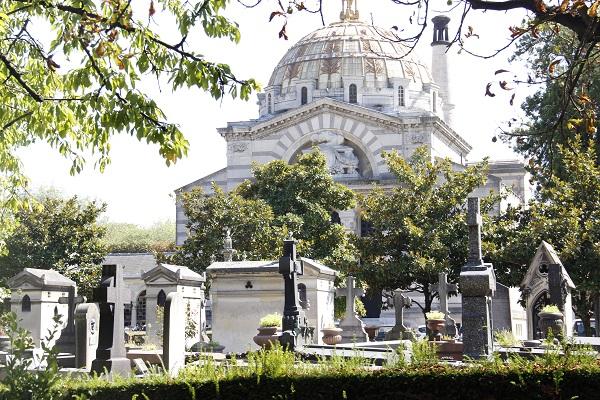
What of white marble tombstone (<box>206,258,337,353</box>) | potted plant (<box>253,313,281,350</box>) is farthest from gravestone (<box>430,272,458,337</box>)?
potted plant (<box>253,313,281,350</box>)

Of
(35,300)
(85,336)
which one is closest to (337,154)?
(35,300)

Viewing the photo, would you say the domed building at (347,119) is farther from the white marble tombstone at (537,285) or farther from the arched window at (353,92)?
the white marble tombstone at (537,285)

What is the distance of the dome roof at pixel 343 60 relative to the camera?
2650 inches

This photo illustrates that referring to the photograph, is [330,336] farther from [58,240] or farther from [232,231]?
[58,240]

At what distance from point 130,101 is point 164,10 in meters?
2.08

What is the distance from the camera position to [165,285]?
27.0m

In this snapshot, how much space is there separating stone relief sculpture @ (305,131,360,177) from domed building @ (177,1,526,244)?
0.20ft

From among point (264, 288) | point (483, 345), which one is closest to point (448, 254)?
point (264, 288)

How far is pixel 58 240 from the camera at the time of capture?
4650cm

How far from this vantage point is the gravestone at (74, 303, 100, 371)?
61.5 ft

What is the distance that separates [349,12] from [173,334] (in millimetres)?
66051

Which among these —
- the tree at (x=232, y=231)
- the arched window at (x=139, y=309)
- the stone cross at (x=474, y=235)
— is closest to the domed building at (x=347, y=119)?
the arched window at (x=139, y=309)

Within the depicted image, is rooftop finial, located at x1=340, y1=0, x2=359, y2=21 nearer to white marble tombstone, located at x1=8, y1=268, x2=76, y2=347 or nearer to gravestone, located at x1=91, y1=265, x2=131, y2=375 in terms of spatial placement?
white marble tombstone, located at x1=8, y1=268, x2=76, y2=347

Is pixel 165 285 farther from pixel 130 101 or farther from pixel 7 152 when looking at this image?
pixel 130 101
